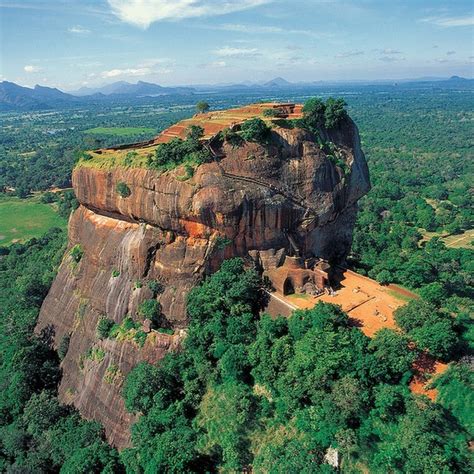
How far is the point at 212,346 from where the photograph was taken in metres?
27.2

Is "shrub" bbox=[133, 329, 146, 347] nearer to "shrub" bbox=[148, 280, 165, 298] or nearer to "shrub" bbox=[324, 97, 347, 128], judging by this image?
"shrub" bbox=[148, 280, 165, 298]

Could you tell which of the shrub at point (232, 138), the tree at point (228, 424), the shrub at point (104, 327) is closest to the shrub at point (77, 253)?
the shrub at point (104, 327)

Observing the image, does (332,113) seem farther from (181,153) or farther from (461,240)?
(461,240)

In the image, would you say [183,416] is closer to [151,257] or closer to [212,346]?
[212,346]

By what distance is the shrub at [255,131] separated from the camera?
28.6 m

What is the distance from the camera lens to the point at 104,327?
30.8 meters

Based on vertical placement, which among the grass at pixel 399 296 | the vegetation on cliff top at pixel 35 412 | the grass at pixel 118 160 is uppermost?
the grass at pixel 118 160

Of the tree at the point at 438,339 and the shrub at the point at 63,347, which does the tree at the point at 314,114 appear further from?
the shrub at the point at 63,347

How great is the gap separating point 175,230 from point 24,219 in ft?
219

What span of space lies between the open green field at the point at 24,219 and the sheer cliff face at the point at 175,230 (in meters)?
48.6

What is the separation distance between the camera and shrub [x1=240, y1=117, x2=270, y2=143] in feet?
93.9

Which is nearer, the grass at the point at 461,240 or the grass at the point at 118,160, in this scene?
the grass at the point at 118,160

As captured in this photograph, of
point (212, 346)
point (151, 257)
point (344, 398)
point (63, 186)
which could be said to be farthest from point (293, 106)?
point (63, 186)

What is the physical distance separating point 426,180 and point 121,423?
88.5 metres
